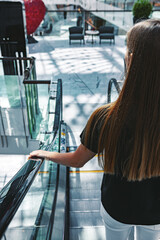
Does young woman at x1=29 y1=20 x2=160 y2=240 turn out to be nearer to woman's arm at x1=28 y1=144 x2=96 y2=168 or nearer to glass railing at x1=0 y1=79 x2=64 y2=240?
woman's arm at x1=28 y1=144 x2=96 y2=168

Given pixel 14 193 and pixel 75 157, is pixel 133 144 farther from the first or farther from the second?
pixel 14 193

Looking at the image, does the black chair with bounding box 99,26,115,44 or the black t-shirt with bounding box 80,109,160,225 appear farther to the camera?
the black chair with bounding box 99,26,115,44

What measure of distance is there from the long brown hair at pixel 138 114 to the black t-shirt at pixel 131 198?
0.07m

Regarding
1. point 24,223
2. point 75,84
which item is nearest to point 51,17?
point 75,84

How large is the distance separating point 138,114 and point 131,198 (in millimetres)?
441

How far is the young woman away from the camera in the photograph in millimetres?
804

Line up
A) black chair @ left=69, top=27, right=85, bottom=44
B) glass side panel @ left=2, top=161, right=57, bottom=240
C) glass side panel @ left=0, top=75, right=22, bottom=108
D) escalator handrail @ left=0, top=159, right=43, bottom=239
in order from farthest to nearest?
1. black chair @ left=69, top=27, right=85, bottom=44
2. glass side panel @ left=0, top=75, right=22, bottom=108
3. glass side panel @ left=2, top=161, right=57, bottom=240
4. escalator handrail @ left=0, top=159, right=43, bottom=239

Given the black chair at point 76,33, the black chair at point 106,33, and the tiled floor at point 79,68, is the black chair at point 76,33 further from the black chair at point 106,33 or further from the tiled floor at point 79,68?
the black chair at point 106,33

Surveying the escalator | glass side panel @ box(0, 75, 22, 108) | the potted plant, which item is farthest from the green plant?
the escalator

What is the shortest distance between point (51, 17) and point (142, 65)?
11.7m

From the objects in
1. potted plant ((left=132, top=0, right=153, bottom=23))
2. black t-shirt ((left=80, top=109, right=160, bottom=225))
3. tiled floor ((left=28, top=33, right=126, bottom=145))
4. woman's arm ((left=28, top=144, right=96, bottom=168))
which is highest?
potted plant ((left=132, top=0, right=153, bottom=23))

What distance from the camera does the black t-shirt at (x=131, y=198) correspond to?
1.07 meters

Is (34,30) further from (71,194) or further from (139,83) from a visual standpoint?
(139,83)

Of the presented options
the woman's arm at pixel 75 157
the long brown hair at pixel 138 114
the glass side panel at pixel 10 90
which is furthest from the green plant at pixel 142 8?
the long brown hair at pixel 138 114
